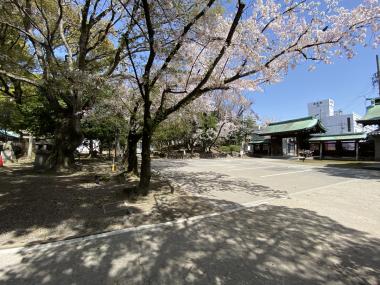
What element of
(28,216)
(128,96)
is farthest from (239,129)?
(28,216)

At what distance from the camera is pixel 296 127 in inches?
1129

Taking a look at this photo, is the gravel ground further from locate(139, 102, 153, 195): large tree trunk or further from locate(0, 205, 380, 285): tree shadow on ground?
locate(0, 205, 380, 285): tree shadow on ground

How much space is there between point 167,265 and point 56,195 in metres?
5.22

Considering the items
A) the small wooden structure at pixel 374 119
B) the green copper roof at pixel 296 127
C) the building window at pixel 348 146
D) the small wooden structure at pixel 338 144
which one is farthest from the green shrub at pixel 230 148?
the small wooden structure at pixel 374 119

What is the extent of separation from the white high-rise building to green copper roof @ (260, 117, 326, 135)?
23380mm

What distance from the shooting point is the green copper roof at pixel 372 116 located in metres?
18.5

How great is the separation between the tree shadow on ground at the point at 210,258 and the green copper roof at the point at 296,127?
1000 inches

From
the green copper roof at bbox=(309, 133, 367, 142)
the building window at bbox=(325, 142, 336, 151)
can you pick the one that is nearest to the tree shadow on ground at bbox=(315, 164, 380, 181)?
the green copper roof at bbox=(309, 133, 367, 142)

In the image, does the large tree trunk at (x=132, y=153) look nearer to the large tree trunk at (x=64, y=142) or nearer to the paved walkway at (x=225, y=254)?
the large tree trunk at (x=64, y=142)

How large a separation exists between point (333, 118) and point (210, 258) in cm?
6534

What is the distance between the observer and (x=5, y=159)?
17.2 m

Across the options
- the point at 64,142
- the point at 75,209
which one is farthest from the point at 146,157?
the point at 64,142

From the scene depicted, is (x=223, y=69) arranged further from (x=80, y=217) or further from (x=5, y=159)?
(x=5, y=159)

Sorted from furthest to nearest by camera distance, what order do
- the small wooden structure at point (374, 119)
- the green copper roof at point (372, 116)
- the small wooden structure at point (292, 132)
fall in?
the small wooden structure at point (292, 132), the small wooden structure at point (374, 119), the green copper roof at point (372, 116)
